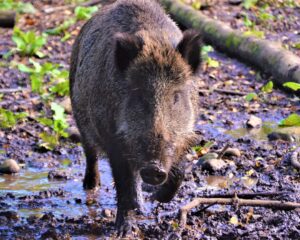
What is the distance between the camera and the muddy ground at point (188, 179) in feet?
17.9

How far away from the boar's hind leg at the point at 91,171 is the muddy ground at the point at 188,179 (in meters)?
0.09

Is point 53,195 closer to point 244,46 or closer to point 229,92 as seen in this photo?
point 229,92

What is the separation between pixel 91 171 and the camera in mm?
6828

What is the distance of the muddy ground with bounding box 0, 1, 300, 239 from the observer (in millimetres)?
5453

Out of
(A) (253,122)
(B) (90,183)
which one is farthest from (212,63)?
(B) (90,183)

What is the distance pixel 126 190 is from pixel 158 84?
88 centimetres

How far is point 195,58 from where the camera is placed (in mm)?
5684

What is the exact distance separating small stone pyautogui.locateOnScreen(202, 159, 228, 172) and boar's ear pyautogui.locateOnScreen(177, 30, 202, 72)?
144 centimetres

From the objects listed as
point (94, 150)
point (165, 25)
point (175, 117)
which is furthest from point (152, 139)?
point (94, 150)

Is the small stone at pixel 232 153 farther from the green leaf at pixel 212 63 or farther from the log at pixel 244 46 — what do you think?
the green leaf at pixel 212 63

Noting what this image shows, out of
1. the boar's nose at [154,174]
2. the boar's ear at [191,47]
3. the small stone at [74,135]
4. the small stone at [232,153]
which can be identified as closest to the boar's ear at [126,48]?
the boar's ear at [191,47]

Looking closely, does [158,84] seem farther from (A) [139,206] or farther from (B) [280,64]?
(B) [280,64]

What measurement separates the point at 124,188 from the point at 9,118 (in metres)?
2.86

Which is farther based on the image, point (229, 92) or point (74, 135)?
point (229, 92)
